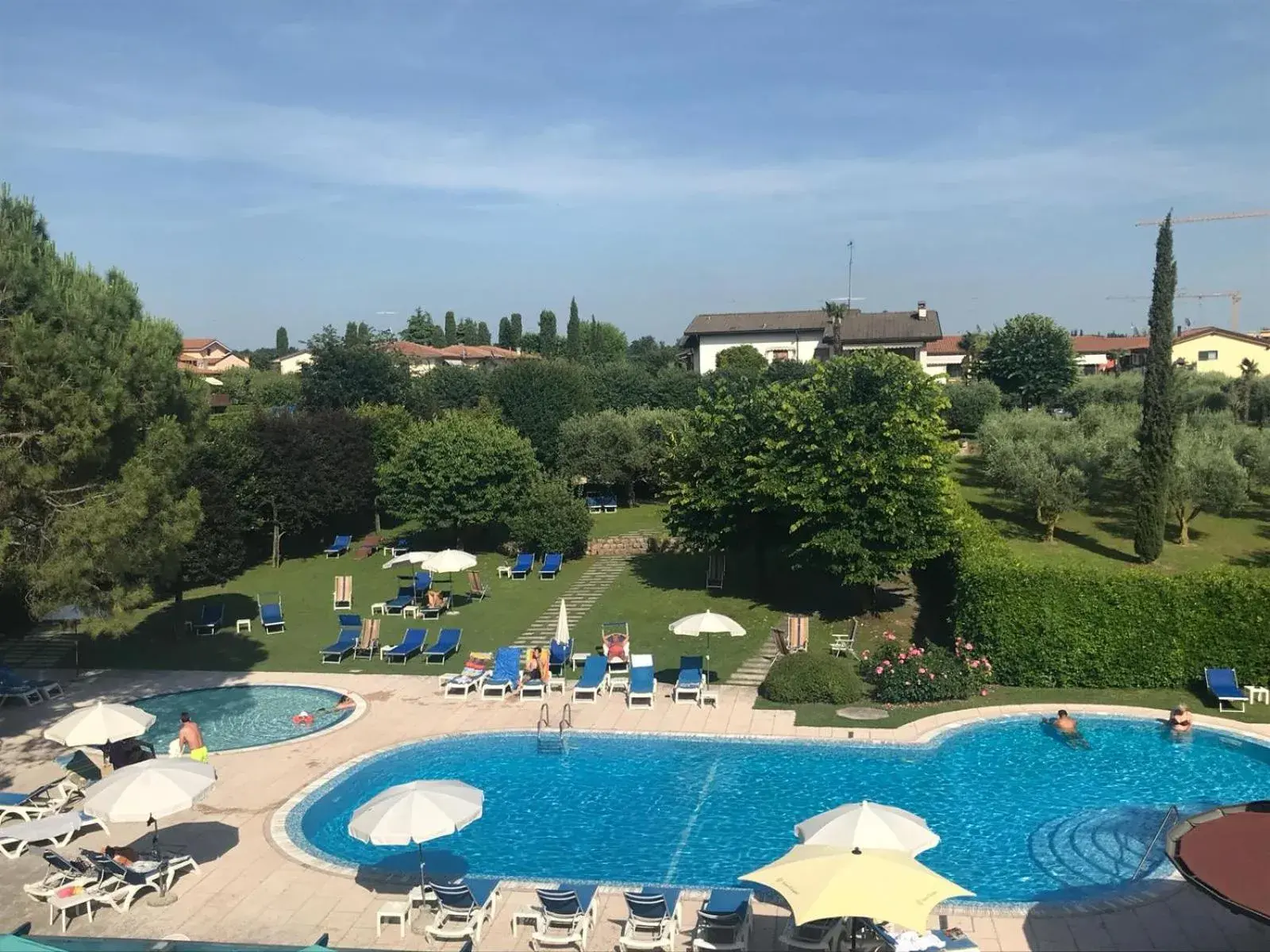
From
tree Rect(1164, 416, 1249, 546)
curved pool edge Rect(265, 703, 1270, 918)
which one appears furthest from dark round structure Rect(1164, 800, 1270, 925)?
tree Rect(1164, 416, 1249, 546)

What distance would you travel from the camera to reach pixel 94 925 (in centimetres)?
1156

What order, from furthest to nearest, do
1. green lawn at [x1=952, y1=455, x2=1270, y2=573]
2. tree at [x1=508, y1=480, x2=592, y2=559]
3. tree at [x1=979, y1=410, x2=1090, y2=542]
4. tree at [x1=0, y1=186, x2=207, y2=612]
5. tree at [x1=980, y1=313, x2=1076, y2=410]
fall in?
tree at [x1=980, y1=313, x2=1076, y2=410] < tree at [x1=508, y1=480, x2=592, y2=559] < tree at [x1=979, y1=410, x2=1090, y2=542] < green lawn at [x1=952, y1=455, x2=1270, y2=573] < tree at [x1=0, y1=186, x2=207, y2=612]

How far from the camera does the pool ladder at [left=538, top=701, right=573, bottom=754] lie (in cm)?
1794

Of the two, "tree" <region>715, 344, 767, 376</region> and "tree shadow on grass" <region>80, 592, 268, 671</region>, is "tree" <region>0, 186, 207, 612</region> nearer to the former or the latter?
"tree shadow on grass" <region>80, 592, 268, 671</region>

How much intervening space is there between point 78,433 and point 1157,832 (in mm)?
18029

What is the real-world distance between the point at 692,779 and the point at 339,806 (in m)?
5.90

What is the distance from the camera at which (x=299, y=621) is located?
2772 cm

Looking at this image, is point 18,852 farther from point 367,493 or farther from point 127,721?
point 367,493

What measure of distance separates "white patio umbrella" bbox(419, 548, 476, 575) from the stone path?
2.60 m

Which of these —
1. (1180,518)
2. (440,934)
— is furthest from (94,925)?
(1180,518)

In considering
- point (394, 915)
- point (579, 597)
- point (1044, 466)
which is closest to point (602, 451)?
point (579, 597)

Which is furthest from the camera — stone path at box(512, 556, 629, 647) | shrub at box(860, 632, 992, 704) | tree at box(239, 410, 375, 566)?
tree at box(239, 410, 375, 566)

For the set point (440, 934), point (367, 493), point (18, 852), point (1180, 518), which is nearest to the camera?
point (440, 934)

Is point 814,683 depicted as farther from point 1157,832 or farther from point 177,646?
point 177,646
